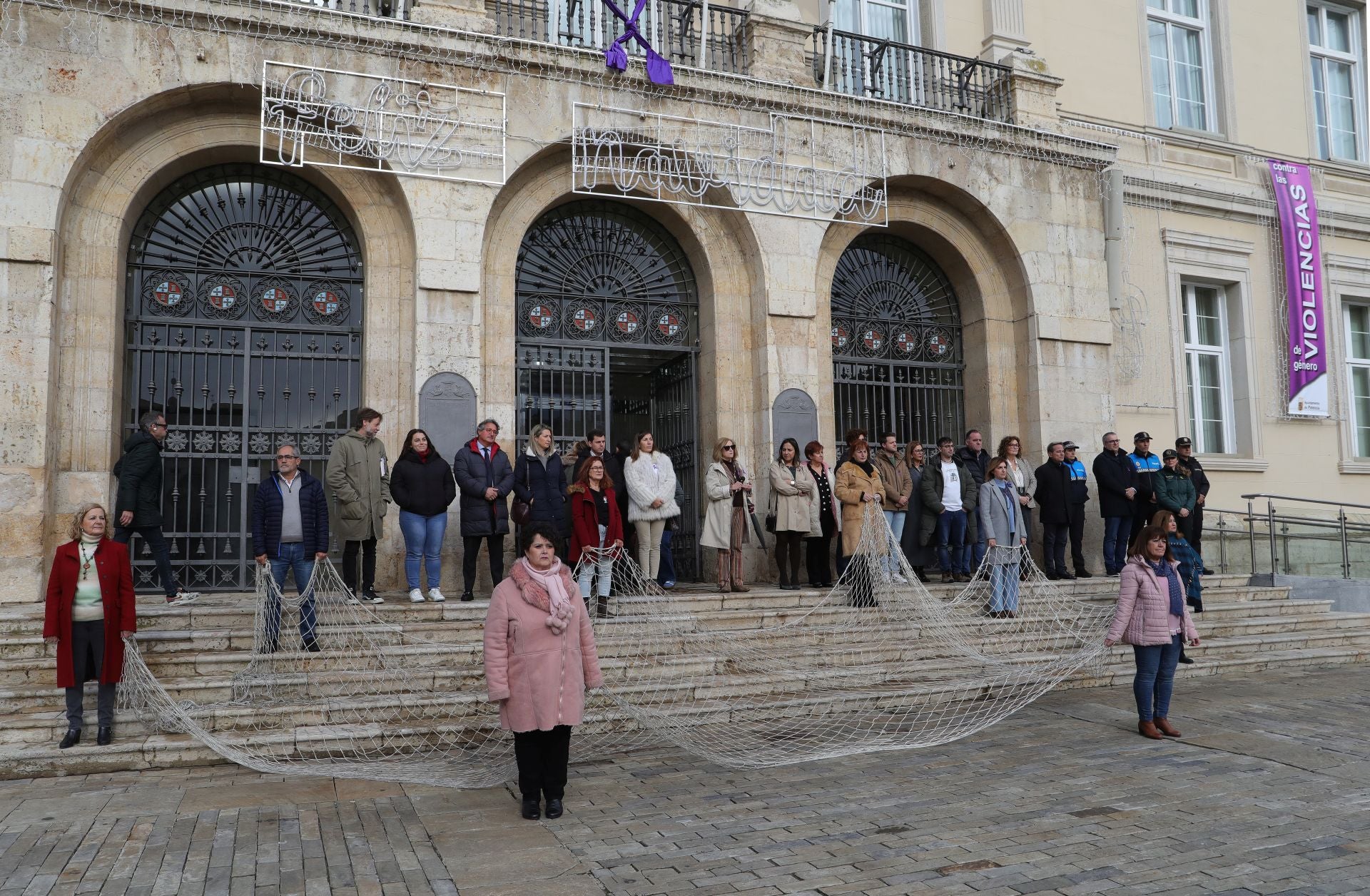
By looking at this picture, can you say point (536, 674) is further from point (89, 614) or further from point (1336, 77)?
point (1336, 77)

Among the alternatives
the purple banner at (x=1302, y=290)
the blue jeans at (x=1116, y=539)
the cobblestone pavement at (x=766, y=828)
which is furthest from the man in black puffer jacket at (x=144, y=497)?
the purple banner at (x=1302, y=290)

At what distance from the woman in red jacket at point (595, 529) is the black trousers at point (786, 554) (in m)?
2.13

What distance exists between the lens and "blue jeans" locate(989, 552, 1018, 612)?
10031 millimetres

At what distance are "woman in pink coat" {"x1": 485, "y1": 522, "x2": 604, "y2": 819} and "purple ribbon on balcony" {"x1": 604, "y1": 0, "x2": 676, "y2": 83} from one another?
7611 millimetres

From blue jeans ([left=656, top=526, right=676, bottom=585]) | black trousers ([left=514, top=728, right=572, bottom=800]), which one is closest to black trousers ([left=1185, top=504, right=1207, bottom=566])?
blue jeans ([left=656, top=526, right=676, bottom=585])

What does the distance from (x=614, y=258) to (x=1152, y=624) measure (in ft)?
24.7

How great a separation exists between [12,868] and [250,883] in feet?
3.71

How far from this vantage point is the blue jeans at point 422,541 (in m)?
9.21

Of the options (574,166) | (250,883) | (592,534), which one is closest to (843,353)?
(574,166)

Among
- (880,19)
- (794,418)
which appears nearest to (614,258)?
(794,418)

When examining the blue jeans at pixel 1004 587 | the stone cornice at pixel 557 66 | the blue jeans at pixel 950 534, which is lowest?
the blue jeans at pixel 1004 587

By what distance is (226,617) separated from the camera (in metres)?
8.23

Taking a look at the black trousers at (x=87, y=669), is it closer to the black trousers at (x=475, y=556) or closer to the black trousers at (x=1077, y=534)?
the black trousers at (x=475, y=556)

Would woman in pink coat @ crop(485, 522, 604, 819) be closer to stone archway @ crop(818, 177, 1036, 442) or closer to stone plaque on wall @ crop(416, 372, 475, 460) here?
stone plaque on wall @ crop(416, 372, 475, 460)
